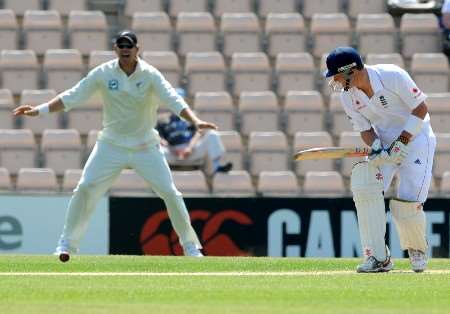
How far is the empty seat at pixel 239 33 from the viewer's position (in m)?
16.5

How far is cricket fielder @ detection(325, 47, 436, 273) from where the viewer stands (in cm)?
871

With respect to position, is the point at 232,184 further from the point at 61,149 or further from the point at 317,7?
the point at 317,7

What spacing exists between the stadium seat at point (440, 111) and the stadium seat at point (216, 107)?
220cm

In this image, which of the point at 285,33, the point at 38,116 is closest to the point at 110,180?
the point at 38,116

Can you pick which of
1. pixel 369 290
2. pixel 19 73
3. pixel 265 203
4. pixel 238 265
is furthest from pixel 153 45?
pixel 369 290

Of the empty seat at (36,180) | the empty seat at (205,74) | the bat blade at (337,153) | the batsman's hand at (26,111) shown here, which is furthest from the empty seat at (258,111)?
the bat blade at (337,153)

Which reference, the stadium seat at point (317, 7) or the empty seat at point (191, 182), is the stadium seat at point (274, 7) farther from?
the empty seat at point (191, 182)

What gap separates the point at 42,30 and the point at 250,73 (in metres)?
2.51

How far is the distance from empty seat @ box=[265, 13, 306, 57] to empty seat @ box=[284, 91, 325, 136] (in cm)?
114

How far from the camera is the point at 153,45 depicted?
16.6 m

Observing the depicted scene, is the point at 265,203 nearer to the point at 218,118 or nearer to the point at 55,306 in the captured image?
the point at 218,118

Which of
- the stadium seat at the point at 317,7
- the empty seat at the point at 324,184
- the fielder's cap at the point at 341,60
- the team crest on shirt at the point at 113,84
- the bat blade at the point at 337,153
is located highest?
the stadium seat at the point at 317,7

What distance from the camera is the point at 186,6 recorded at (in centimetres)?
1706

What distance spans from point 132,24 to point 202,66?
3.92 ft
